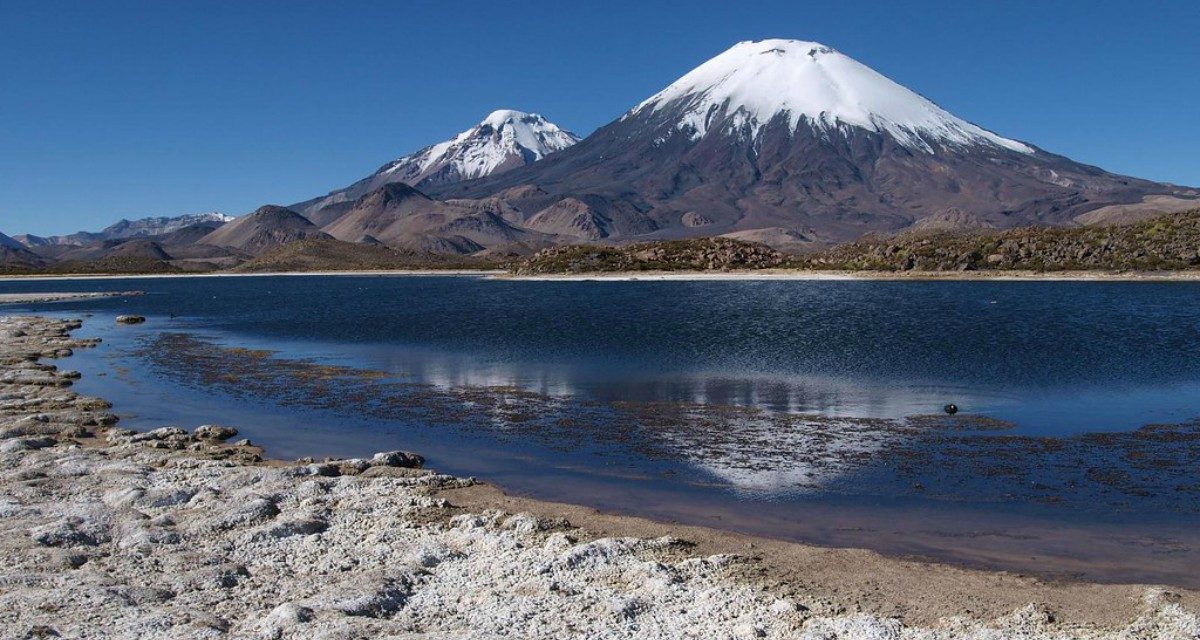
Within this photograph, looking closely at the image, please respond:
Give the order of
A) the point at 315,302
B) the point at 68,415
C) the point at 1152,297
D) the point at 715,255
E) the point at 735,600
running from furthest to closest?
the point at 715,255
the point at 315,302
the point at 1152,297
the point at 68,415
the point at 735,600

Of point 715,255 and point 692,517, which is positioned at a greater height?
point 715,255

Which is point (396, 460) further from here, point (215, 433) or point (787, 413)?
point (787, 413)

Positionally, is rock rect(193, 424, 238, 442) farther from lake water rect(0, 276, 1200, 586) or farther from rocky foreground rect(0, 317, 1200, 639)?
rocky foreground rect(0, 317, 1200, 639)

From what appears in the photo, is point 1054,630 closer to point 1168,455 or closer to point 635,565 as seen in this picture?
point 635,565

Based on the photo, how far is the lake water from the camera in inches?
543

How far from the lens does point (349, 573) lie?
1126 cm

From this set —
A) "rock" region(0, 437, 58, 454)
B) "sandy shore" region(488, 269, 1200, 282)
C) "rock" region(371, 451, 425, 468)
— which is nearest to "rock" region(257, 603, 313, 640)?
"rock" region(371, 451, 425, 468)

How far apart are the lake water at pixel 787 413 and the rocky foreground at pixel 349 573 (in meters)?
2.52

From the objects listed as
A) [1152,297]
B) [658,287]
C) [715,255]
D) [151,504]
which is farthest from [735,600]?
[715,255]

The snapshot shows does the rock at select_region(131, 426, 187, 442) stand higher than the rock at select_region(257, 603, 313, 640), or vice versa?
the rock at select_region(131, 426, 187, 442)

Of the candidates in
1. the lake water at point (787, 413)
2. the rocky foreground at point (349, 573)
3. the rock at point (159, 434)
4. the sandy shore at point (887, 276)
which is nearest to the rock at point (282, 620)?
the rocky foreground at point (349, 573)

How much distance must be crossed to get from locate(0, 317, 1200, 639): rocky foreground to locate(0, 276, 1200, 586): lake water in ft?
8.26

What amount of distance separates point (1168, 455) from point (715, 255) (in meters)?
108

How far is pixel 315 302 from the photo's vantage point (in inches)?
3310
